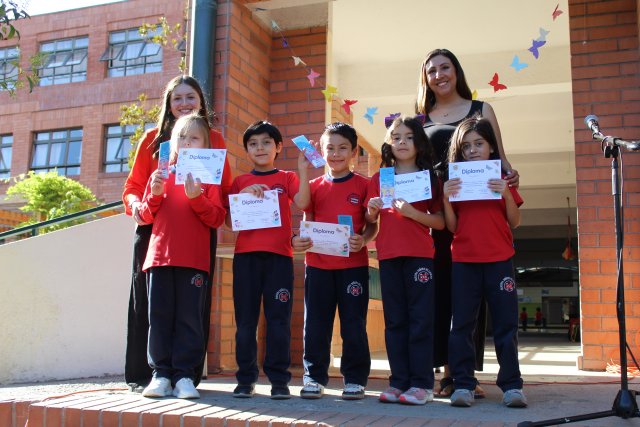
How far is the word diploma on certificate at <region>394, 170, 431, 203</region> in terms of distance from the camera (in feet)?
10.6

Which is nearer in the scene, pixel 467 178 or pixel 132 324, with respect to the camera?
pixel 467 178

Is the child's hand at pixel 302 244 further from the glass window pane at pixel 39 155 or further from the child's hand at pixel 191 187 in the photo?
the glass window pane at pixel 39 155

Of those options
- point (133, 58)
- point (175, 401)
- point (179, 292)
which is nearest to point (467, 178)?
point (179, 292)

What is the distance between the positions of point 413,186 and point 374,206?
8.6 inches

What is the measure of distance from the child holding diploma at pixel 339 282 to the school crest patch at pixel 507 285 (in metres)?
0.69

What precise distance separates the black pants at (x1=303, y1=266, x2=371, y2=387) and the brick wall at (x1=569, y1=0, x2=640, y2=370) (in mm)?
2290

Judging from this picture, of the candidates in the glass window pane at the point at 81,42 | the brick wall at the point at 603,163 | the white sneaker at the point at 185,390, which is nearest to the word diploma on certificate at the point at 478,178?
the white sneaker at the point at 185,390

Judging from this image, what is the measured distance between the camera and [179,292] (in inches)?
129

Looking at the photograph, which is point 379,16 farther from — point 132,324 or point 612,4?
point 132,324

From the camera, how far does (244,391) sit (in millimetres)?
3250

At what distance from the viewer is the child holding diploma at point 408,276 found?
3.14 meters

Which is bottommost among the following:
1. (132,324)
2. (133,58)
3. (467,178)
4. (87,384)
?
(87,384)

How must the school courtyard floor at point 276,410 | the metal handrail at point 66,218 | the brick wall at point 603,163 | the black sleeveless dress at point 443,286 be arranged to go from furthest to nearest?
the metal handrail at point 66,218, the brick wall at point 603,163, the black sleeveless dress at point 443,286, the school courtyard floor at point 276,410

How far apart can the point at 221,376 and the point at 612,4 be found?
408 cm
